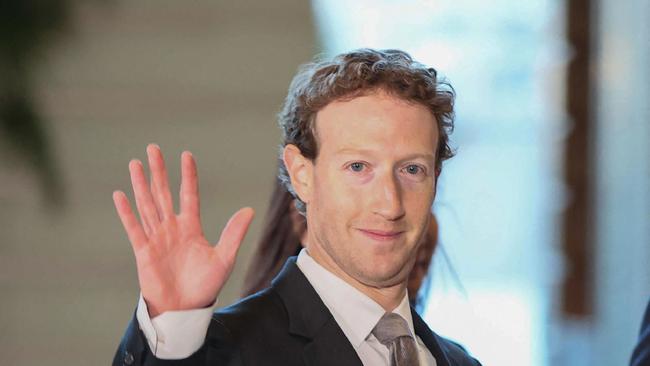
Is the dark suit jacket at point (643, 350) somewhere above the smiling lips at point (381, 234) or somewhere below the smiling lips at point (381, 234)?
below

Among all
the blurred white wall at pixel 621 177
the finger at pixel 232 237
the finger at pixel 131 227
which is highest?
the finger at pixel 131 227

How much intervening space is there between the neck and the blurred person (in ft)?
3.64

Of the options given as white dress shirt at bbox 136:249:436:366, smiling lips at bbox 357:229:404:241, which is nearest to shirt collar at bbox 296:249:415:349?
white dress shirt at bbox 136:249:436:366

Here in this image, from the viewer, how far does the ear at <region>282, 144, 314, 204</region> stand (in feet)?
6.61

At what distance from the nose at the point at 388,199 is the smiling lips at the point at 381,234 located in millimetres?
26

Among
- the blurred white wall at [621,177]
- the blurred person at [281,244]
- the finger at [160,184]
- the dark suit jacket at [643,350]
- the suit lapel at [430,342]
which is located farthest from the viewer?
the blurred white wall at [621,177]

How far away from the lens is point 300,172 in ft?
6.66

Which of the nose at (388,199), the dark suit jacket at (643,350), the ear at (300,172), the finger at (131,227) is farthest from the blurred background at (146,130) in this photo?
the finger at (131,227)

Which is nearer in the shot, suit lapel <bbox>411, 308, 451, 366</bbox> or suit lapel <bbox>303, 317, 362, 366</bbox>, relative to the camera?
suit lapel <bbox>303, 317, 362, 366</bbox>

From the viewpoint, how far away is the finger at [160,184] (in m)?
1.83

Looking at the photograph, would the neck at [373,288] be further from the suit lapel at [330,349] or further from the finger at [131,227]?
the finger at [131,227]

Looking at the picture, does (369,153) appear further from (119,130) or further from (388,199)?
(119,130)

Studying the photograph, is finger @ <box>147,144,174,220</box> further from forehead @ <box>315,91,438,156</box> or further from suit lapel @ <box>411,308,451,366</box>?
suit lapel @ <box>411,308,451,366</box>

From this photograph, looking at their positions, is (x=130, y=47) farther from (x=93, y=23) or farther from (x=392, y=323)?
(x=392, y=323)
